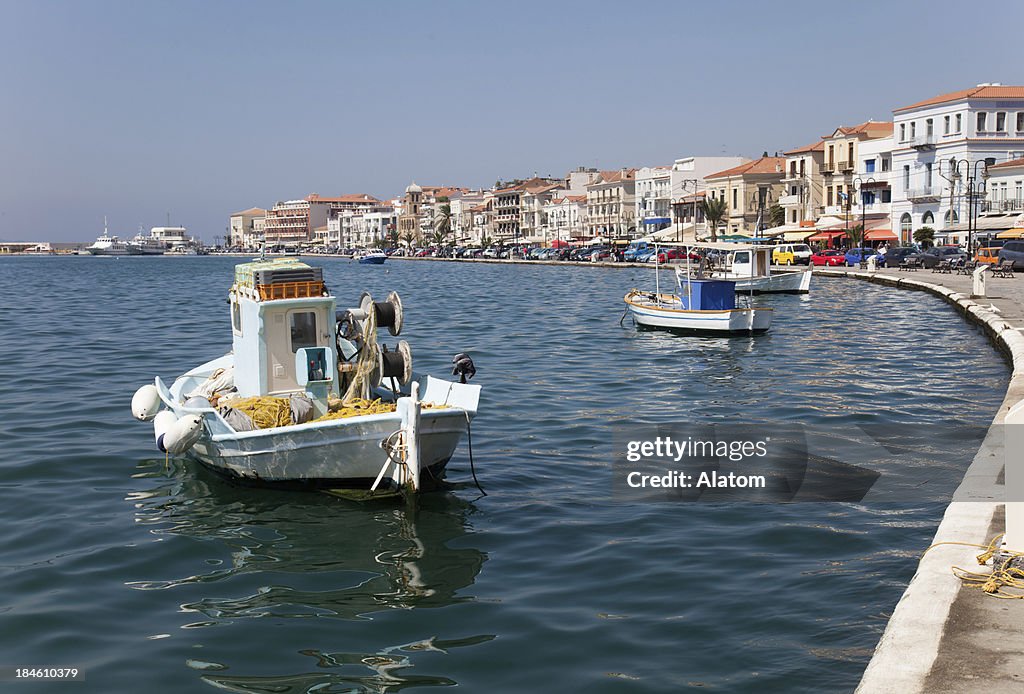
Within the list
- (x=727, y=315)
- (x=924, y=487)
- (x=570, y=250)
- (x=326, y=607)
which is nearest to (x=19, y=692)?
(x=326, y=607)

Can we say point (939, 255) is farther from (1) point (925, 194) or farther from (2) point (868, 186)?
(2) point (868, 186)

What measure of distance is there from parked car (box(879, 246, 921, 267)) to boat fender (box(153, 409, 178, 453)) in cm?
5526

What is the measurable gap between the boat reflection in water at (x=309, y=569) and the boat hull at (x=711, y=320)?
21.6 metres

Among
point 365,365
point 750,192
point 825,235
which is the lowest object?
point 365,365

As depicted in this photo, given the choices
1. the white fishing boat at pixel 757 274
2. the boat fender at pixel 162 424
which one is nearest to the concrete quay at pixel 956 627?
the boat fender at pixel 162 424

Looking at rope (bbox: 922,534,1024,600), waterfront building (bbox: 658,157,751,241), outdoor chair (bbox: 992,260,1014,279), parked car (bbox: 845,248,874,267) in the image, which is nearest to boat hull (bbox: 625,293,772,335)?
outdoor chair (bbox: 992,260,1014,279)

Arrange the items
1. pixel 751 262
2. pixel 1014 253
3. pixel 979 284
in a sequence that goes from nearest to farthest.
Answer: pixel 979 284, pixel 751 262, pixel 1014 253

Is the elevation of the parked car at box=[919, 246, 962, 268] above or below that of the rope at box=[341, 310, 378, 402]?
above

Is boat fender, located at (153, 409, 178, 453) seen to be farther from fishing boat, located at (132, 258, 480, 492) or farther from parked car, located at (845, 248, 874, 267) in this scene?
parked car, located at (845, 248, 874, 267)

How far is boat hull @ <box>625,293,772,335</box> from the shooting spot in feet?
110

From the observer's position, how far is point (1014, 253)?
51.2m

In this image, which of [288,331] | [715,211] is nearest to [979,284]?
[288,331]

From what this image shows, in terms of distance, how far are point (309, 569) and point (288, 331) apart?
4719 mm
